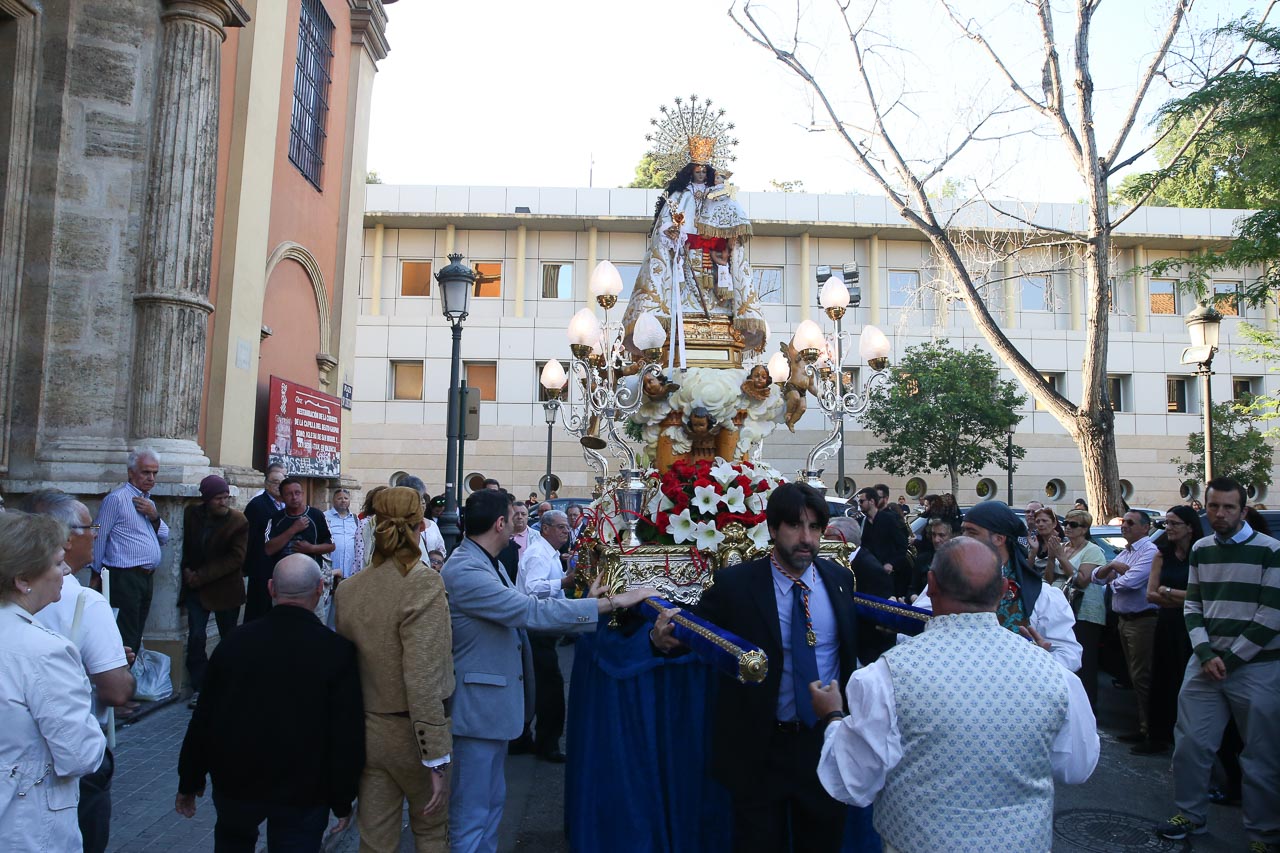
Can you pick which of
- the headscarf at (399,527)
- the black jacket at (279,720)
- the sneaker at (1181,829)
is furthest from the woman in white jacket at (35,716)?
the sneaker at (1181,829)

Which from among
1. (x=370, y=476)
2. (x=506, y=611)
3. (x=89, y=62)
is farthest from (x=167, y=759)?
(x=370, y=476)

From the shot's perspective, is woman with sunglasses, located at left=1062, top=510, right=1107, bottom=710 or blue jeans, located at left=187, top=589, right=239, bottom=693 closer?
blue jeans, located at left=187, top=589, right=239, bottom=693

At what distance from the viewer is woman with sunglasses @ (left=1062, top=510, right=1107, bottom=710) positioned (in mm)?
8344

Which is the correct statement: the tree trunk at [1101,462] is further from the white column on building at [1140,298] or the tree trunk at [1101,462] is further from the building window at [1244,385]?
the building window at [1244,385]

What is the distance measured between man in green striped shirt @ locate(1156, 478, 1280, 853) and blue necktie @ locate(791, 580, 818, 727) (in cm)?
306

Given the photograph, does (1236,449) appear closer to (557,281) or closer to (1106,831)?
(557,281)

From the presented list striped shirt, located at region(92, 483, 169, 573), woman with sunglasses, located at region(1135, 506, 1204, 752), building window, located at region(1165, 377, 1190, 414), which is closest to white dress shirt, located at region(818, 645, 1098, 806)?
woman with sunglasses, located at region(1135, 506, 1204, 752)

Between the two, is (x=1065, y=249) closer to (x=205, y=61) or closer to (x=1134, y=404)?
(x=1134, y=404)

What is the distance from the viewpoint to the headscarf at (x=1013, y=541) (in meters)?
4.28

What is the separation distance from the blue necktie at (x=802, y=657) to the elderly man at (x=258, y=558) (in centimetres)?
576

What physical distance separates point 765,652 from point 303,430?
35.4 ft

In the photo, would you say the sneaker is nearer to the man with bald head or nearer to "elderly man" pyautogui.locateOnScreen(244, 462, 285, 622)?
the man with bald head

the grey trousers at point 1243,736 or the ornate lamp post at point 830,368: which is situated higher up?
the ornate lamp post at point 830,368

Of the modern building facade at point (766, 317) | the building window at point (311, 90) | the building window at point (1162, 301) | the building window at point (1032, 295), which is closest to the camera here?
the building window at point (311, 90)
